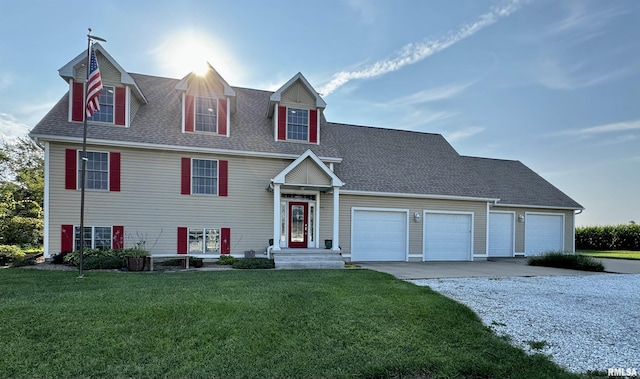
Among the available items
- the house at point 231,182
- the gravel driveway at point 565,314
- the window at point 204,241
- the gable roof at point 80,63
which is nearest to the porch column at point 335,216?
the house at point 231,182

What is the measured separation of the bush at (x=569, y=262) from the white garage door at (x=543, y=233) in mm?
4688

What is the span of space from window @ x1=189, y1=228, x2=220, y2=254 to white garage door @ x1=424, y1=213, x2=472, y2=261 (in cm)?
947

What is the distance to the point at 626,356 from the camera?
468 cm

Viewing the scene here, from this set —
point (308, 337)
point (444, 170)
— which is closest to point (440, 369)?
point (308, 337)

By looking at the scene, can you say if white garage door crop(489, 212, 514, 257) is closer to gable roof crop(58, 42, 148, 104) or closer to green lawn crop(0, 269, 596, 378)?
green lawn crop(0, 269, 596, 378)

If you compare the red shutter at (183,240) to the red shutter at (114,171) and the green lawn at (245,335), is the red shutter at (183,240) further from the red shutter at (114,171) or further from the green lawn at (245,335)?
the green lawn at (245,335)

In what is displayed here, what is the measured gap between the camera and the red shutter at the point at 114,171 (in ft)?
39.5

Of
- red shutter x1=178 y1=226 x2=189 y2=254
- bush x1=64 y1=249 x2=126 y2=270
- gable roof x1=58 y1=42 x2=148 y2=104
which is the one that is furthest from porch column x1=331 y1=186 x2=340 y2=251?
gable roof x1=58 y1=42 x2=148 y2=104

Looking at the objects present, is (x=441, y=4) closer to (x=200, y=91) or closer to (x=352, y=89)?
(x=352, y=89)

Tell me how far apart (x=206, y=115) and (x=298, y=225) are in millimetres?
5896

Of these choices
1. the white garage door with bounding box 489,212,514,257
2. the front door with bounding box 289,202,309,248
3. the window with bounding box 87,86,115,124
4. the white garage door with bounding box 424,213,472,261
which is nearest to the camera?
the window with bounding box 87,86,115,124

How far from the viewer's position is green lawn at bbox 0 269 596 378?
406cm

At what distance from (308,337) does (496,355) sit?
2.65 meters

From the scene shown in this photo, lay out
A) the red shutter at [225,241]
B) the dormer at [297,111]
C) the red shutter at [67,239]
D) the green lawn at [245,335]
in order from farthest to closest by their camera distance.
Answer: the dormer at [297,111] → the red shutter at [225,241] → the red shutter at [67,239] → the green lawn at [245,335]
